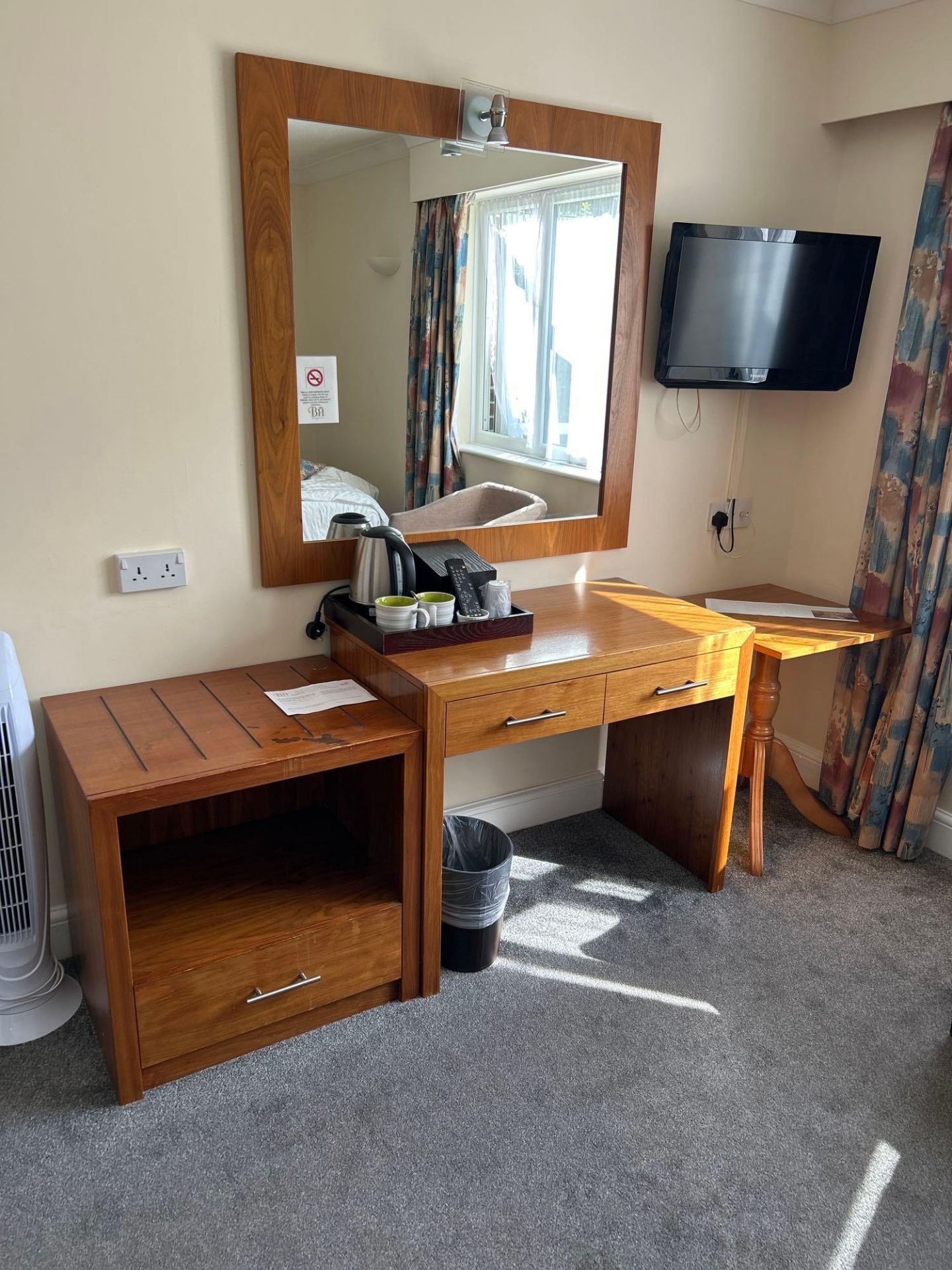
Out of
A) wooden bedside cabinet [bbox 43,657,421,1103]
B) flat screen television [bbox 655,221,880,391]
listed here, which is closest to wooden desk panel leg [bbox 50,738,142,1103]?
wooden bedside cabinet [bbox 43,657,421,1103]

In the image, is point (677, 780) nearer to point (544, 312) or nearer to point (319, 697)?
point (319, 697)

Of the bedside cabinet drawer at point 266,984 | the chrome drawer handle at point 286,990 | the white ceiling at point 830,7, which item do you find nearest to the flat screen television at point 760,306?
the white ceiling at point 830,7

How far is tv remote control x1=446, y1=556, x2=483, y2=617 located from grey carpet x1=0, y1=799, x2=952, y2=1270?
33.4 inches

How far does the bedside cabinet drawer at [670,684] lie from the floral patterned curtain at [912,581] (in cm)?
68

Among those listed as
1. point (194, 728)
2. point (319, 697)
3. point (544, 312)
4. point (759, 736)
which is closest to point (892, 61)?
point (544, 312)

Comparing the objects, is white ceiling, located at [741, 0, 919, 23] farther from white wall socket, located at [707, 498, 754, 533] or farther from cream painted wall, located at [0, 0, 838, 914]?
white wall socket, located at [707, 498, 754, 533]

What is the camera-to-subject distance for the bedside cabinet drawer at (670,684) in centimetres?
219

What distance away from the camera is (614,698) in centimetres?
219

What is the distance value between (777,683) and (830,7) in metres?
1.93

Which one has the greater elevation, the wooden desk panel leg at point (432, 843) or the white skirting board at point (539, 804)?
the wooden desk panel leg at point (432, 843)

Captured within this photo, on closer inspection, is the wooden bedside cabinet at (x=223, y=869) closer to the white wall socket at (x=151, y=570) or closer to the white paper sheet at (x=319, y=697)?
the white paper sheet at (x=319, y=697)

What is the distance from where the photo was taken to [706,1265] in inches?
61.3

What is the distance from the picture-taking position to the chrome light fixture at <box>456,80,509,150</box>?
6.97 feet

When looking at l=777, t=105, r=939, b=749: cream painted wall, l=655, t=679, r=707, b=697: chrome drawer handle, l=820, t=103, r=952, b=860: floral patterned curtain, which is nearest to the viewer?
l=655, t=679, r=707, b=697: chrome drawer handle
